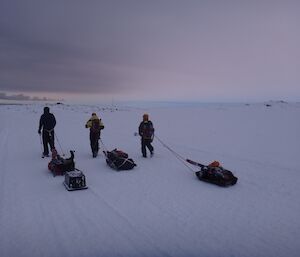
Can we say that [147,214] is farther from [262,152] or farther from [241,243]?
[262,152]

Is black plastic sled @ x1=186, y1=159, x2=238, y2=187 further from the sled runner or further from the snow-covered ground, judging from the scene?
the sled runner

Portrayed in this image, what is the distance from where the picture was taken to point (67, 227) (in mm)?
6293

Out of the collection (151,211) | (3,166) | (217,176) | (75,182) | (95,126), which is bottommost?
(3,166)

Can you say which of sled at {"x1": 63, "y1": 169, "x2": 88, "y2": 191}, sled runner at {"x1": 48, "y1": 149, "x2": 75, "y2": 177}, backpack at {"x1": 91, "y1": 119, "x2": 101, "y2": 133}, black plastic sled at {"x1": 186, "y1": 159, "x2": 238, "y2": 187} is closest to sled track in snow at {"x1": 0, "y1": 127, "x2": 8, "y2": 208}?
sled runner at {"x1": 48, "y1": 149, "x2": 75, "y2": 177}

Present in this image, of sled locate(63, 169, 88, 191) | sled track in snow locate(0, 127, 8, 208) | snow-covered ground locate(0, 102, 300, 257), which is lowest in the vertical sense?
sled track in snow locate(0, 127, 8, 208)

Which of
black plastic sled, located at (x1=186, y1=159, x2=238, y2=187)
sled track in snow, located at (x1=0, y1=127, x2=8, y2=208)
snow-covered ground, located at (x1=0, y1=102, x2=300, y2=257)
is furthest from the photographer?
black plastic sled, located at (x1=186, y1=159, x2=238, y2=187)

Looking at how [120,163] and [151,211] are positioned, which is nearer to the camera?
[151,211]

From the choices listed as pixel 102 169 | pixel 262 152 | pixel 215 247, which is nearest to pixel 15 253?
pixel 215 247

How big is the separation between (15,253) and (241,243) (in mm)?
4058

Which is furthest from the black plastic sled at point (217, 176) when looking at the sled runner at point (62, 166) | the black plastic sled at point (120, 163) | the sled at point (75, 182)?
the sled runner at point (62, 166)

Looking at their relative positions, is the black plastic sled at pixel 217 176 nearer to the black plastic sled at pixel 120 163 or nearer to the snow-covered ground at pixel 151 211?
the snow-covered ground at pixel 151 211

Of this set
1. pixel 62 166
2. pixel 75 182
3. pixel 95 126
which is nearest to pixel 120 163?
pixel 62 166

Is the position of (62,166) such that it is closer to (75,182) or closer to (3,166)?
(75,182)

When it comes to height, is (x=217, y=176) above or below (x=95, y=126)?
below
